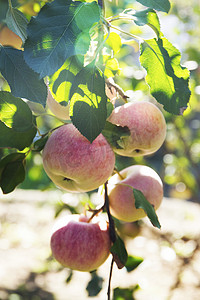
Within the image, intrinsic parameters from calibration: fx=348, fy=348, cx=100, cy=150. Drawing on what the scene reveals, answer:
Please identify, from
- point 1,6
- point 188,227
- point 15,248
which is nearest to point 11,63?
point 1,6

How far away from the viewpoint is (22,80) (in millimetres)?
582

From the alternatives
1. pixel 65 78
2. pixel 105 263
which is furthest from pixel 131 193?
pixel 105 263

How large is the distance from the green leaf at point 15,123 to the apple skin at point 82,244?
0.91ft

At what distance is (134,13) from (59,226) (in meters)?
0.55

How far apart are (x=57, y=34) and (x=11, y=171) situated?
0.35 meters

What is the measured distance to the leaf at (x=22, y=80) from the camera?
0.58m

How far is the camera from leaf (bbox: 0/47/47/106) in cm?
58

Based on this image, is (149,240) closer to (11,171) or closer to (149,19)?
(11,171)

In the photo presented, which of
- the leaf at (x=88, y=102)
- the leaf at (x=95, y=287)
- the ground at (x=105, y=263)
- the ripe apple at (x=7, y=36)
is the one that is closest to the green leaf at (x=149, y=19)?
the leaf at (x=88, y=102)

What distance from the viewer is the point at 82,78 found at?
0.57 meters

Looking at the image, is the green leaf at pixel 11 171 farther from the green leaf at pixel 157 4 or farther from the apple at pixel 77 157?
the green leaf at pixel 157 4

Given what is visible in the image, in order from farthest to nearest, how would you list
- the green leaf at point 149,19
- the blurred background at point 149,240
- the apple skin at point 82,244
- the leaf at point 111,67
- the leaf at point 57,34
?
the blurred background at point 149,240 < the apple skin at point 82,244 < the leaf at point 111,67 < the green leaf at point 149,19 < the leaf at point 57,34

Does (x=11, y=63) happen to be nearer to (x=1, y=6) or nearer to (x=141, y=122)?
(x=141, y=122)

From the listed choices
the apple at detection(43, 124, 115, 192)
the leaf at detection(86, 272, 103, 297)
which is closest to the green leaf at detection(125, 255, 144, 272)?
the leaf at detection(86, 272, 103, 297)
